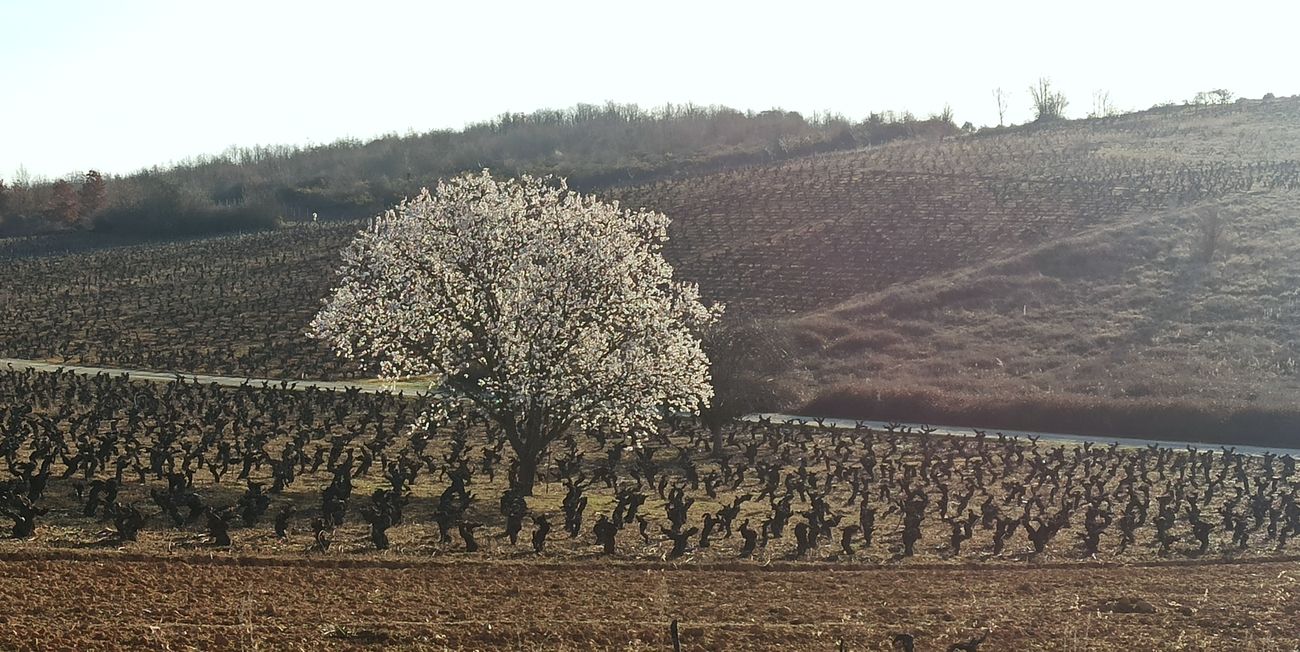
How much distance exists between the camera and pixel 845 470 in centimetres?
3384

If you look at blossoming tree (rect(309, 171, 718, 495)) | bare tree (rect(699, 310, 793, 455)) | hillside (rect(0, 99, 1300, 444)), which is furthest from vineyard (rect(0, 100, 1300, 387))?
blossoming tree (rect(309, 171, 718, 495))

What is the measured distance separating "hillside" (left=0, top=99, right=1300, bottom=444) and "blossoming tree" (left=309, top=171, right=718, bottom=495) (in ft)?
90.9

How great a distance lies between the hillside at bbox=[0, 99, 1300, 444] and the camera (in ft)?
212

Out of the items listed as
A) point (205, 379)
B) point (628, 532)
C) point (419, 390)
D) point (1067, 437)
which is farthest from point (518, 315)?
point (205, 379)

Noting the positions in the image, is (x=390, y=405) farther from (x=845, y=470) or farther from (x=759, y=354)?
(x=845, y=470)

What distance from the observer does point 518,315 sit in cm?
2819

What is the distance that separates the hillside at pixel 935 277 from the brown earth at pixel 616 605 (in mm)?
34580

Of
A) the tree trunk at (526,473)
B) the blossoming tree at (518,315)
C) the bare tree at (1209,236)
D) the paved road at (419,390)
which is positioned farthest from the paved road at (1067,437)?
the bare tree at (1209,236)

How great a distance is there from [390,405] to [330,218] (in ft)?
312

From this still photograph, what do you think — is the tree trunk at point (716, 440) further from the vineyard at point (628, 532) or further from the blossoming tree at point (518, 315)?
the blossoming tree at point (518, 315)

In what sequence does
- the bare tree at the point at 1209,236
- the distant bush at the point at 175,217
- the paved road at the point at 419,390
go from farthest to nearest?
the distant bush at the point at 175,217 → the bare tree at the point at 1209,236 → the paved road at the point at 419,390

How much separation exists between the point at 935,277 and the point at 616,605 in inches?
2879

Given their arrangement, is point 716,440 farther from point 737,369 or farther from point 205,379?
point 205,379

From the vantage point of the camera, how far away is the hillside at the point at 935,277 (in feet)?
212
